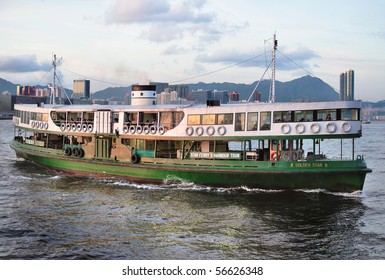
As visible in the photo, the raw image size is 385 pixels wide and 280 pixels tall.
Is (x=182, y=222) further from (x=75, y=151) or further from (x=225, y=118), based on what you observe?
(x=75, y=151)

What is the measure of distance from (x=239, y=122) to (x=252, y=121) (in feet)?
2.54

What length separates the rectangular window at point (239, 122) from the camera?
28312 millimetres

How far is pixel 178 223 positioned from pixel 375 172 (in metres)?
23.8

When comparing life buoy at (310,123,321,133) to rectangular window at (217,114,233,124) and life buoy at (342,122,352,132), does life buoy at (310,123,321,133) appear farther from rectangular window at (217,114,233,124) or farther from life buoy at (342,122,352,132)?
rectangular window at (217,114,233,124)

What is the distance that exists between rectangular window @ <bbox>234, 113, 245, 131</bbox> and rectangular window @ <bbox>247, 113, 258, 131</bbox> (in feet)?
0.96

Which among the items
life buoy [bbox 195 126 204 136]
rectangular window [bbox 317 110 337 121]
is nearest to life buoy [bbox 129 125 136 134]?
life buoy [bbox 195 126 204 136]

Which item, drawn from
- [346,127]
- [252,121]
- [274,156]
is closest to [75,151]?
[252,121]

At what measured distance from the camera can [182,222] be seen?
21.5 m

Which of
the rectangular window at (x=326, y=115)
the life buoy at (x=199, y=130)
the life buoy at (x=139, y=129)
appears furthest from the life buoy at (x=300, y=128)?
the life buoy at (x=139, y=129)

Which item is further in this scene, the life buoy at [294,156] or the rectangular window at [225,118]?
the rectangular window at [225,118]

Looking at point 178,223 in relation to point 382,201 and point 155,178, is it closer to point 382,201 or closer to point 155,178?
point 155,178

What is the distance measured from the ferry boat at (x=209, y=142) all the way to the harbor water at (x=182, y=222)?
883 mm

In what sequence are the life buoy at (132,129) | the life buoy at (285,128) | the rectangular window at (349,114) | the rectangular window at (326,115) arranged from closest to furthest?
1. the rectangular window at (349,114)
2. the rectangular window at (326,115)
3. the life buoy at (285,128)
4. the life buoy at (132,129)

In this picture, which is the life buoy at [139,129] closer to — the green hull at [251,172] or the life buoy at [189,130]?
the green hull at [251,172]
